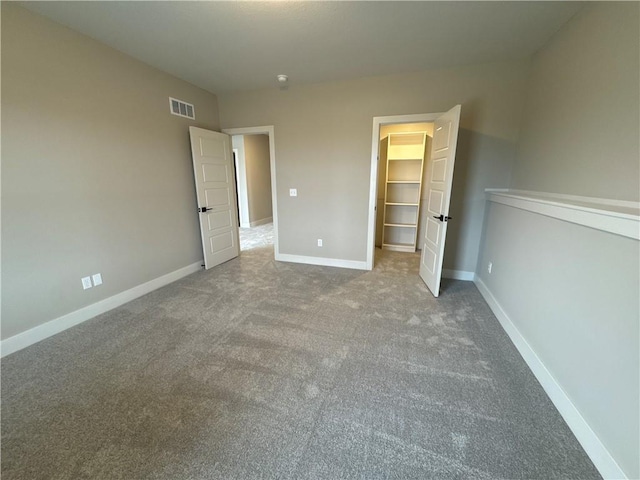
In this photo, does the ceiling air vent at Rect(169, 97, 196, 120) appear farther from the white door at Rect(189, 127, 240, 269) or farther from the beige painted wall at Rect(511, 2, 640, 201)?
the beige painted wall at Rect(511, 2, 640, 201)

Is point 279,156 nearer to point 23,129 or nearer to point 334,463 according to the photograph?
point 23,129

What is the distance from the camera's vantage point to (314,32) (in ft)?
7.25

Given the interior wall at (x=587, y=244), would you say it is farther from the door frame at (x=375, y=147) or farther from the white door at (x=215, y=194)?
the white door at (x=215, y=194)

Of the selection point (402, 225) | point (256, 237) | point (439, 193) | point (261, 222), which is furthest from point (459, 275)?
point (261, 222)

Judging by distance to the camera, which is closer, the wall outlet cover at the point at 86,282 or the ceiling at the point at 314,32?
the ceiling at the point at 314,32

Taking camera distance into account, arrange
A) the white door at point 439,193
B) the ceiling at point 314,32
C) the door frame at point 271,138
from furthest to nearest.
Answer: the door frame at point 271,138
the white door at point 439,193
the ceiling at point 314,32

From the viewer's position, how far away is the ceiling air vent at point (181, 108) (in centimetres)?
312

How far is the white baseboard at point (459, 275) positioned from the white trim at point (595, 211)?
54.5 inches

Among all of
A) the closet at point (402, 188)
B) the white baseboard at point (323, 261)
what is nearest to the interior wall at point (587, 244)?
the white baseboard at point (323, 261)

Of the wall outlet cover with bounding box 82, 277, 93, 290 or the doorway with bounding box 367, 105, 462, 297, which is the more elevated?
the doorway with bounding box 367, 105, 462, 297

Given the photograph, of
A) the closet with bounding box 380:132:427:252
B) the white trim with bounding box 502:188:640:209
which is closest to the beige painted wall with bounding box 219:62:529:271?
the white trim with bounding box 502:188:640:209

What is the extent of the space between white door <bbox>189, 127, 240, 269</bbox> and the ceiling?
2.98ft

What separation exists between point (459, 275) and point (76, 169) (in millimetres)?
4459

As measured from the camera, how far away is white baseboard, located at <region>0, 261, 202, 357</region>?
1.96 metres
